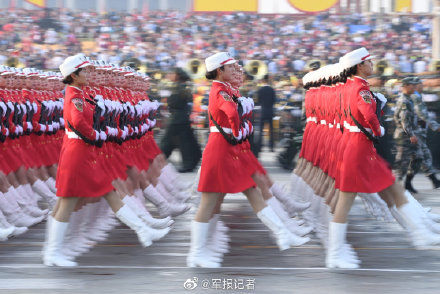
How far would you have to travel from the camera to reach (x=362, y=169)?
7.42m

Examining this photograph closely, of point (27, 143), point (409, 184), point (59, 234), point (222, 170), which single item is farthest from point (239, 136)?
point (409, 184)

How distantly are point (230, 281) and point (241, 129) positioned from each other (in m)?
1.47

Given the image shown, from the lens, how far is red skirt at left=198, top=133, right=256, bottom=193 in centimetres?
739

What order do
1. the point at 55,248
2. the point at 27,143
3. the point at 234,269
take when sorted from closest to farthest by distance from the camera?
the point at 234,269 < the point at 55,248 < the point at 27,143

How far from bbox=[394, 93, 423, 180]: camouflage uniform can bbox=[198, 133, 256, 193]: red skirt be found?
5.26 metres

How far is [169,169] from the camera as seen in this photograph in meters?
11.8

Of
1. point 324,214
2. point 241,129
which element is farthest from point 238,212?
point 241,129

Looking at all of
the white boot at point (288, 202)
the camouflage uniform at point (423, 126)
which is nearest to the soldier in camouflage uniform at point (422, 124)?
the camouflage uniform at point (423, 126)

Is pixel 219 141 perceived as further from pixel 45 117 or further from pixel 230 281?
pixel 45 117

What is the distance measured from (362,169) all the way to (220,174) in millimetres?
1098

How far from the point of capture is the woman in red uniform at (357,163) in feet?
24.0

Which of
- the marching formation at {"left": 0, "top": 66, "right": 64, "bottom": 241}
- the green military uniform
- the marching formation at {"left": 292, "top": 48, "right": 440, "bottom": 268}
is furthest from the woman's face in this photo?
the green military uniform

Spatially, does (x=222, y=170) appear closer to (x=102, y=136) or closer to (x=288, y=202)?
(x=102, y=136)

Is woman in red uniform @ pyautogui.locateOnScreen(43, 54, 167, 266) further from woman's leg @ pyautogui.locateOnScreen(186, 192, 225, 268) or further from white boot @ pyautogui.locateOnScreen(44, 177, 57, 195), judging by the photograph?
white boot @ pyautogui.locateOnScreen(44, 177, 57, 195)
